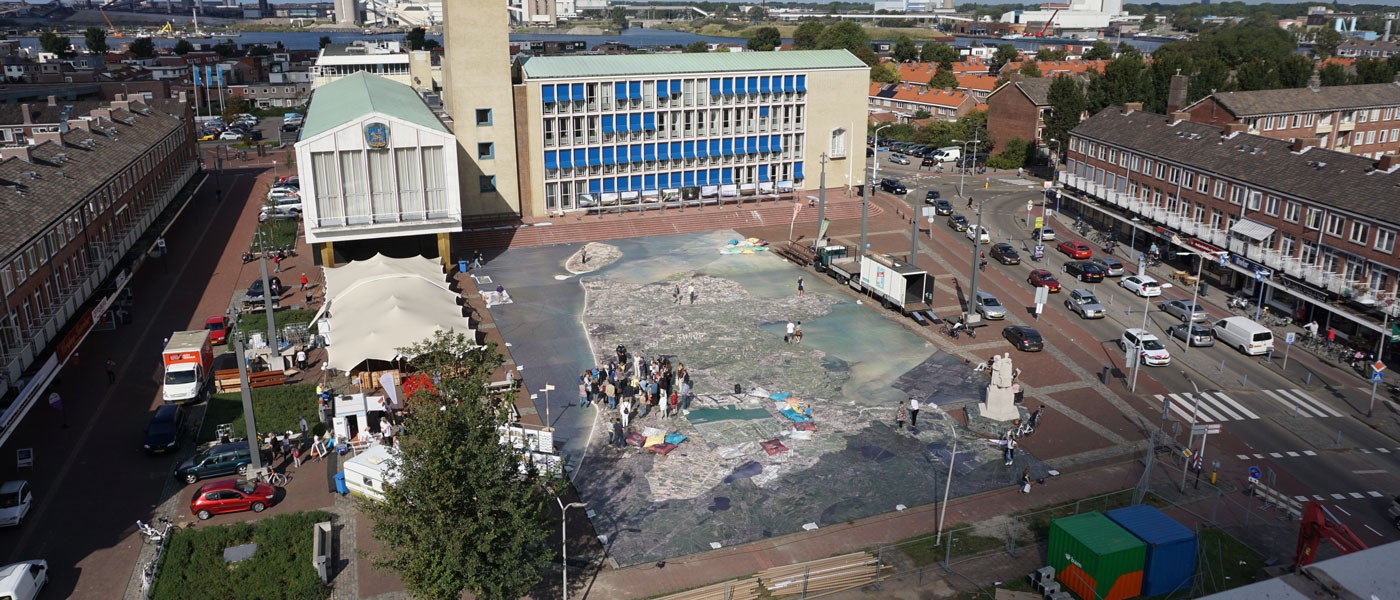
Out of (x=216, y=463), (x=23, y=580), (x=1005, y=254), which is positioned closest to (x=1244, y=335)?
(x=1005, y=254)

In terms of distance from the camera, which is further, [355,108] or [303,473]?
[355,108]

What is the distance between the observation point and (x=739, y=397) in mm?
46219

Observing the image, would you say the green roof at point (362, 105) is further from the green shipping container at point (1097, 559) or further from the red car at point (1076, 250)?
the green shipping container at point (1097, 559)

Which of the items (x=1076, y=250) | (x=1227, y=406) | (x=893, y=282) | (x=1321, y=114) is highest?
(x=1321, y=114)

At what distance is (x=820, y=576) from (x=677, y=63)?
58.2 metres

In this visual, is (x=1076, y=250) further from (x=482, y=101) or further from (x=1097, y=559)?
(x=482, y=101)

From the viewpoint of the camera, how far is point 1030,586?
31844 mm

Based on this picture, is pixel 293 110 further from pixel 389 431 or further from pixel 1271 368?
pixel 1271 368

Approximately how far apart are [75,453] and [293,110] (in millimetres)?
125942

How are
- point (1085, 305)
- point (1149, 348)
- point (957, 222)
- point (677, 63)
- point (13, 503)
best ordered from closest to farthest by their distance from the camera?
point (13, 503) → point (1149, 348) → point (1085, 305) → point (957, 222) → point (677, 63)

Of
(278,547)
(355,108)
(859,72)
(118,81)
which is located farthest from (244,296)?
(118,81)

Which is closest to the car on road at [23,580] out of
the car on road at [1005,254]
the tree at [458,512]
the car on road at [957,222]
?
the tree at [458,512]

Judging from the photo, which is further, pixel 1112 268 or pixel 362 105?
pixel 1112 268

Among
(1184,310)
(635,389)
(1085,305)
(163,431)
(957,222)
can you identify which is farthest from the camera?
(957,222)
